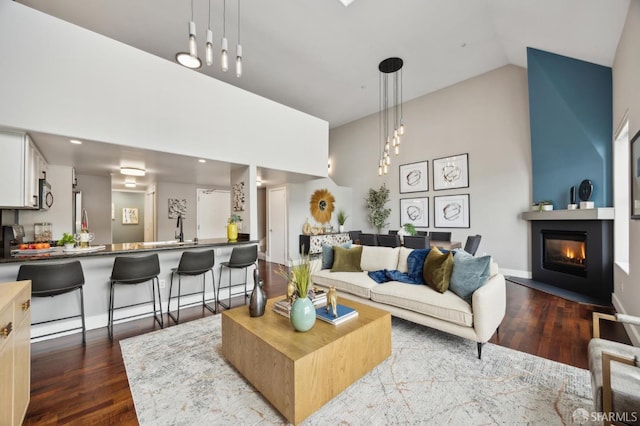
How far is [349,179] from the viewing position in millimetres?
8578

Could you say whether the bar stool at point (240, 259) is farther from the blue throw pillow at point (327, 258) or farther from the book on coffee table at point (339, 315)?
the book on coffee table at point (339, 315)

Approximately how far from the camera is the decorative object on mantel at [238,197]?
14.6ft

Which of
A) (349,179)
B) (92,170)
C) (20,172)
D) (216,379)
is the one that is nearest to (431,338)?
(216,379)

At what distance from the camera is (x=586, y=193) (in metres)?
4.16

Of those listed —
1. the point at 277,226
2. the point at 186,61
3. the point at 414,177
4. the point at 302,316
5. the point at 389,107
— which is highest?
the point at 389,107

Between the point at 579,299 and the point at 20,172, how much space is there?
718cm

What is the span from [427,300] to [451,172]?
15.1 ft

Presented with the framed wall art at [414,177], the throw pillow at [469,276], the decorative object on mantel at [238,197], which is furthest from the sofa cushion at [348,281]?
the framed wall art at [414,177]

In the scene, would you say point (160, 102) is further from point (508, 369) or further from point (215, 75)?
point (508, 369)

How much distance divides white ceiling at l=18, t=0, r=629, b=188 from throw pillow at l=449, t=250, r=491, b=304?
9.79 ft

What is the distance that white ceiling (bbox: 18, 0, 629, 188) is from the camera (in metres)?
3.44

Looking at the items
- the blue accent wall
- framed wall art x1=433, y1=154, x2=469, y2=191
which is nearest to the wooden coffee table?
the blue accent wall

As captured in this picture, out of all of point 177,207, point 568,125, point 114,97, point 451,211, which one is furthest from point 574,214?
point 177,207

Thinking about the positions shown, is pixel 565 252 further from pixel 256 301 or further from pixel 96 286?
pixel 96 286
